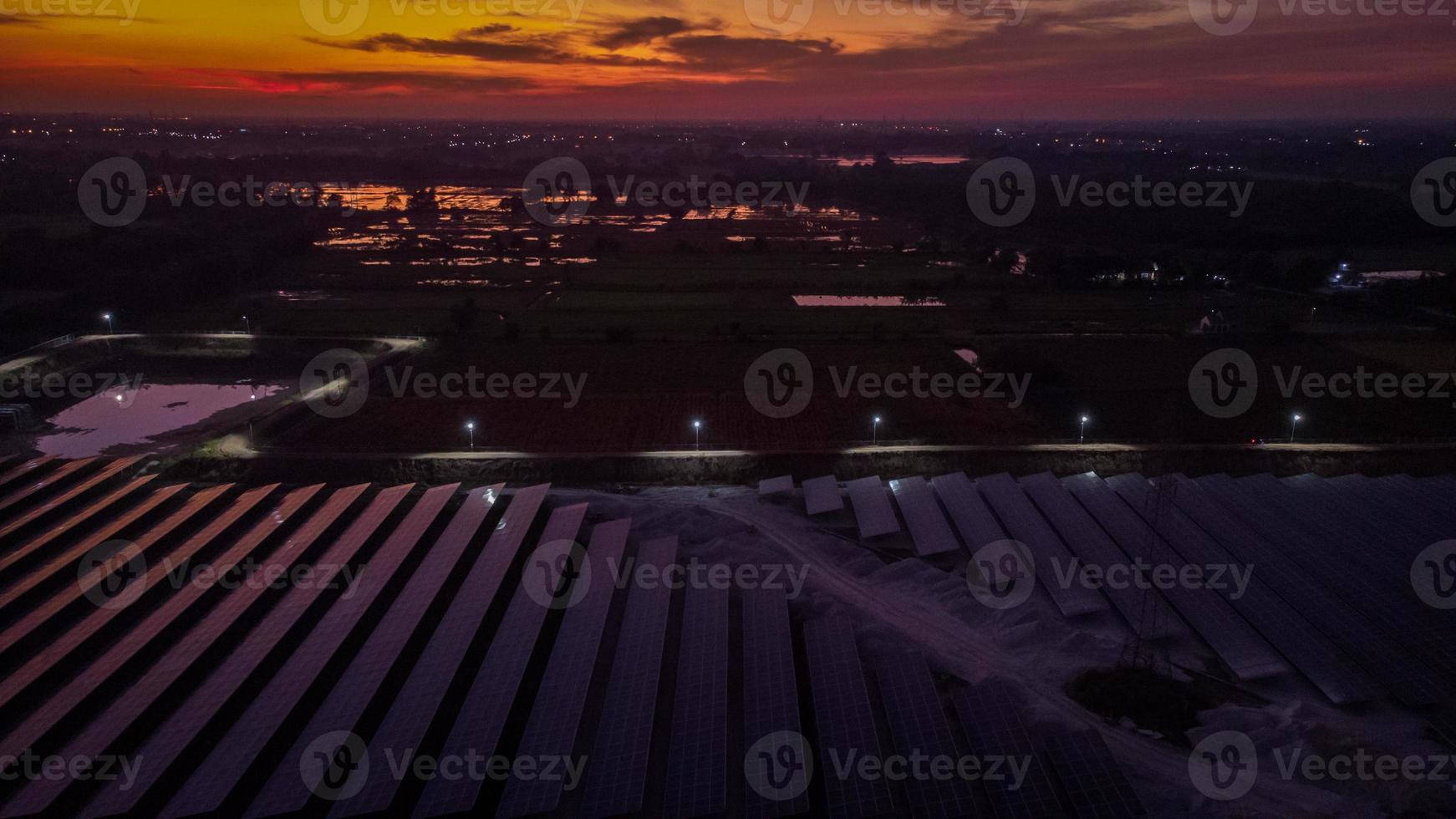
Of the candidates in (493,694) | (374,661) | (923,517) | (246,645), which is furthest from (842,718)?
(246,645)

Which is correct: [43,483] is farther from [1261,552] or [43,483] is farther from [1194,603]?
[1261,552]

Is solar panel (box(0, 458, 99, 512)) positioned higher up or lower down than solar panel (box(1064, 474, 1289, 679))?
higher up

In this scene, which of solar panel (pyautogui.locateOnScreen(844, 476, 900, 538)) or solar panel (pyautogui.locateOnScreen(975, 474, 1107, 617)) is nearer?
solar panel (pyautogui.locateOnScreen(975, 474, 1107, 617))

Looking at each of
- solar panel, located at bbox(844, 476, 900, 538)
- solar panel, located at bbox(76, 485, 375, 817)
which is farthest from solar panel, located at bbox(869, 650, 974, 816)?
solar panel, located at bbox(76, 485, 375, 817)

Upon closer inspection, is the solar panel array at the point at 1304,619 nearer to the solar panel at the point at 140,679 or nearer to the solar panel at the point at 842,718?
the solar panel at the point at 842,718

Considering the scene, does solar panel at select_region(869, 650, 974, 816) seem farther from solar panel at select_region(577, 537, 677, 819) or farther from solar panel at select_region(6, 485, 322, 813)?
solar panel at select_region(6, 485, 322, 813)
